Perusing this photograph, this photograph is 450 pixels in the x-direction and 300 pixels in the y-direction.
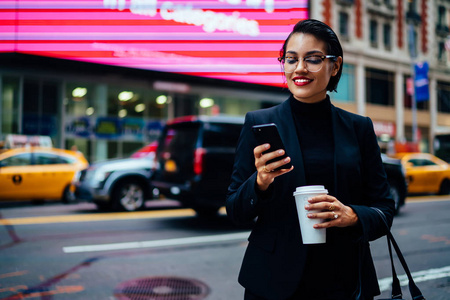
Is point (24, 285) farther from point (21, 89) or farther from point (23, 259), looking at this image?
point (21, 89)

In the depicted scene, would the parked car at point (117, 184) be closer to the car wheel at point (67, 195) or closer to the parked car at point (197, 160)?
the car wheel at point (67, 195)

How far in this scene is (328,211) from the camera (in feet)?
4.50

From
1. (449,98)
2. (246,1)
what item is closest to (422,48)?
(449,98)

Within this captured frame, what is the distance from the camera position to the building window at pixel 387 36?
91.0 ft

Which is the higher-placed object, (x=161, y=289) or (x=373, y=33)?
(x=373, y=33)

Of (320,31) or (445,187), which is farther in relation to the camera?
(445,187)

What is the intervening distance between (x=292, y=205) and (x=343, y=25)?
27356mm

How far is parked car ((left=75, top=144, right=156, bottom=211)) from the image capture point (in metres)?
9.66

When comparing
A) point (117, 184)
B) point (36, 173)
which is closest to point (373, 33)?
point (117, 184)

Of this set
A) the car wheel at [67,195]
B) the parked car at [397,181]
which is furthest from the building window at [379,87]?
the car wheel at [67,195]

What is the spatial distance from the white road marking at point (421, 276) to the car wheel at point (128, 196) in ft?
22.2

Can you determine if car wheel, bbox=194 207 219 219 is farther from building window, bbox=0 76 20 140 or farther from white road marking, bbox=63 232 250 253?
building window, bbox=0 76 20 140

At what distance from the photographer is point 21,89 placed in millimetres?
18594

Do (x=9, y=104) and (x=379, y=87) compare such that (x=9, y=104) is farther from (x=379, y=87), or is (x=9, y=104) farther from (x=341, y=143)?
(x=379, y=87)
